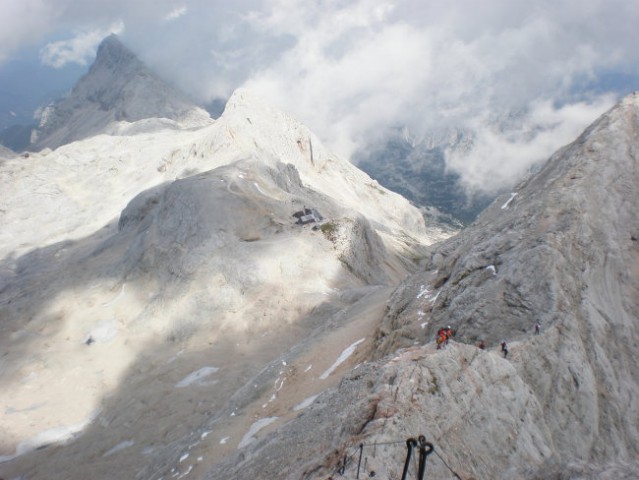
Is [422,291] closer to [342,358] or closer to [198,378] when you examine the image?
[342,358]

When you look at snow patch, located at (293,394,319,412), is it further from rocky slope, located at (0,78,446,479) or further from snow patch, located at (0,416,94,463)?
snow patch, located at (0,416,94,463)

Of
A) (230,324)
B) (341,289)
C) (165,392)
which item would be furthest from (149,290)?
(341,289)

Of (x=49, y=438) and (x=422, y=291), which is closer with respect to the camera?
(x=422, y=291)

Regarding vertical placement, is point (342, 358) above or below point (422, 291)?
below

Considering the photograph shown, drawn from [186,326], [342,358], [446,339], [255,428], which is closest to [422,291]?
[342,358]

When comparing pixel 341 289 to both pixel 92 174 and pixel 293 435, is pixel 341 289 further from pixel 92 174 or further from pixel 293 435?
pixel 92 174

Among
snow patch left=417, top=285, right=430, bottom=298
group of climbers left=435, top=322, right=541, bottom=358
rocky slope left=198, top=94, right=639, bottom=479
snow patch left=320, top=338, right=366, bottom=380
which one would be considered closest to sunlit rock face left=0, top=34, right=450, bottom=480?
snow patch left=320, top=338, right=366, bottom=380

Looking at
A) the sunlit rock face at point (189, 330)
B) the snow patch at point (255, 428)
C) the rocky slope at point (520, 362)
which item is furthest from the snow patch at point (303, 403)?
the rocky slope at point (520, 362)
